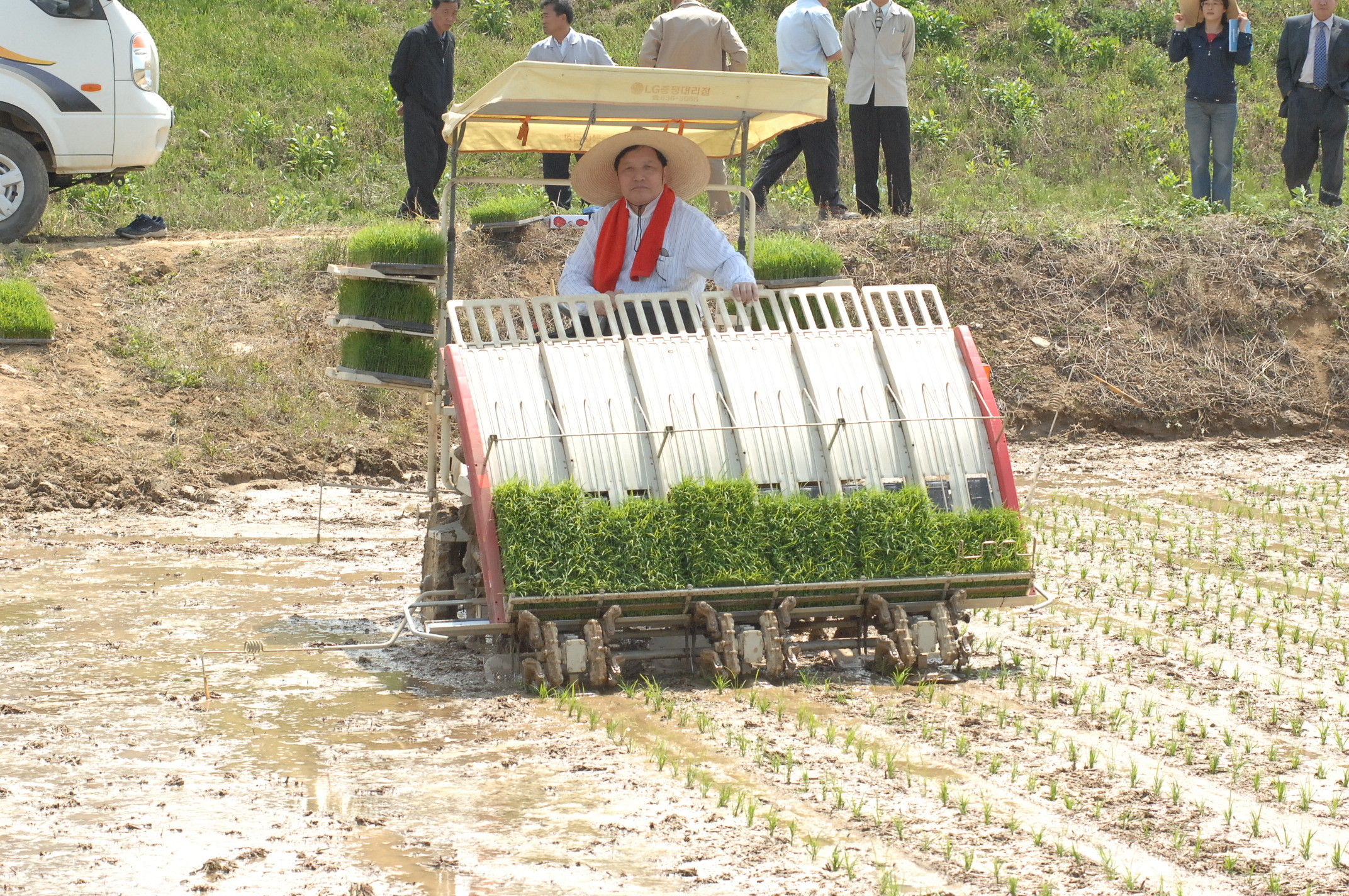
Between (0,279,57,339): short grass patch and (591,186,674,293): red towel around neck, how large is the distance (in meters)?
6.85

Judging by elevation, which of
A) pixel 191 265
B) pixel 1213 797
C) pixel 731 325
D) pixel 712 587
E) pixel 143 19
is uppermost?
pixel 143 19

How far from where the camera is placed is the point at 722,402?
7879 millimetres

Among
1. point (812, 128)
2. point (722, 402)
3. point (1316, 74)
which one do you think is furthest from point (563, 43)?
point (722, 402)

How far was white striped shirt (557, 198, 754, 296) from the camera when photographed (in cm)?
863

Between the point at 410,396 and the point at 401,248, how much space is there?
5.26 m

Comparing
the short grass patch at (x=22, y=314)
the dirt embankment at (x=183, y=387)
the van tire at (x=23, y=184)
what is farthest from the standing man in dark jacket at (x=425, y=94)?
the short grass patch at (x=22, y=314)

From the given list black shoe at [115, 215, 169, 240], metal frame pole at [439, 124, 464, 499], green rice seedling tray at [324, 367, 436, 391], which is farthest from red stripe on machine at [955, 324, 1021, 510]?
black shoe at [115, 215, 169, 240]

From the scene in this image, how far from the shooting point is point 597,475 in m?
7.55

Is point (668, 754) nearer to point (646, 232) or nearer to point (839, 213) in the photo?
point (646, 232)

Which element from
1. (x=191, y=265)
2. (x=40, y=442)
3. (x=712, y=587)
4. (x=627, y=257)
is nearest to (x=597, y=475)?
(x=712, y=587)

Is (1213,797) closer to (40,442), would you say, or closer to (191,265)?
(40,442)

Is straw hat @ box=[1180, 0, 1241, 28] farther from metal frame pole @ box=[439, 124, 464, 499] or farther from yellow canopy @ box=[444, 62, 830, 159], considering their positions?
metal frame pole @ box=[439, 124, 464, 499]

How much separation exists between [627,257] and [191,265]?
7.90m

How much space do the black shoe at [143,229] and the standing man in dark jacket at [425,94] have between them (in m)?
2.86
